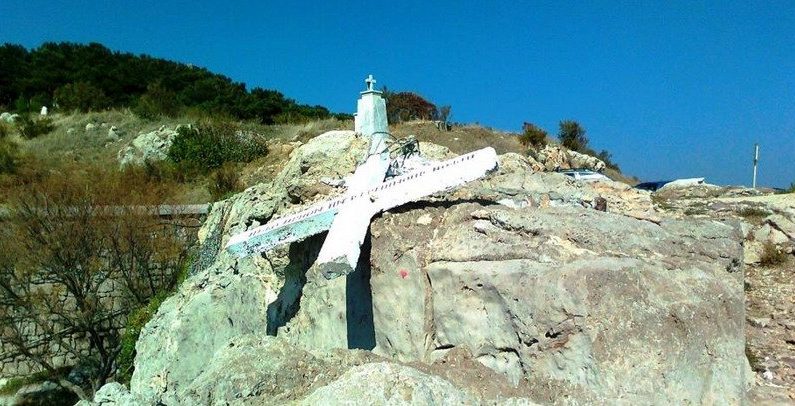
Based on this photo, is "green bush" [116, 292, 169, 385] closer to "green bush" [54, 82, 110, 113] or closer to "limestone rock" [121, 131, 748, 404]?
"limestone rock" [121, 131, 748, 404]

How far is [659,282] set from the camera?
9.75ft

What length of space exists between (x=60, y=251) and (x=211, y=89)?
99.8 ft

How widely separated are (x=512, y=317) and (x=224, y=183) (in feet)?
59.3

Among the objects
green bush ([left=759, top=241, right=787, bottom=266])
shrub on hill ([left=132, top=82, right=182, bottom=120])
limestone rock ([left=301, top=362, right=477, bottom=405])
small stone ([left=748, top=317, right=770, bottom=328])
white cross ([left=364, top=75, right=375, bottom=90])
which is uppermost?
shrub on hill ([left=132, top=82, right=182, bottom=120])

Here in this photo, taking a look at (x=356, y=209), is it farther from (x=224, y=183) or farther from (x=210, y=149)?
(x=210, y=149)

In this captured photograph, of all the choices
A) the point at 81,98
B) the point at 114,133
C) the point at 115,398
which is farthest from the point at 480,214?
the point at 81,98

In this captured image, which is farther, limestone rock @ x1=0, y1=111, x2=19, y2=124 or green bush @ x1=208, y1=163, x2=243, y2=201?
limestone rock @ x1=0, y1=111, x2=19, y2=124

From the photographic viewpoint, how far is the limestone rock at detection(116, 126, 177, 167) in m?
24.4

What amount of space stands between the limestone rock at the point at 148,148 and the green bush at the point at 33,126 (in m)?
6.71

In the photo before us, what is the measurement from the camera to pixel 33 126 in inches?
1209

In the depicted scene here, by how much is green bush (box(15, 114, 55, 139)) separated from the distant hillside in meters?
2.81

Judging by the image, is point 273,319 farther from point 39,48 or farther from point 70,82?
point 39,48

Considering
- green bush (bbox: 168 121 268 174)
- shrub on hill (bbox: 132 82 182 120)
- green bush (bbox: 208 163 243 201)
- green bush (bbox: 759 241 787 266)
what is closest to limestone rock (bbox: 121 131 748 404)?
green bush (bbox: 759 241 787 266)

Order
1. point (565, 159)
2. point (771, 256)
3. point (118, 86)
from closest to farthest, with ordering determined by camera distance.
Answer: point (771, 256), point (565, 159), point (118, 86)
